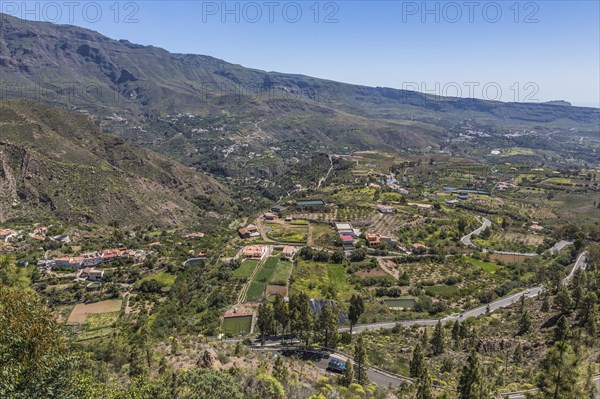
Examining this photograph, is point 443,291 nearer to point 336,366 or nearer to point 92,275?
point 336,366

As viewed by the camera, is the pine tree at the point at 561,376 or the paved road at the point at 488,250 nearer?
the pine tree at the point at 561,376

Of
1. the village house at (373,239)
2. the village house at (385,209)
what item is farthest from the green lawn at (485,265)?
the village house at (385,209)

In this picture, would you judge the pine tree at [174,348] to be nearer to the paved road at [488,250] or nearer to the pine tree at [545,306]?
the pine tree at [545,306]

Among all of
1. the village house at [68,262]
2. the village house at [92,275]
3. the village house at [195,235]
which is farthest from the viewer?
the village house at [195,235]

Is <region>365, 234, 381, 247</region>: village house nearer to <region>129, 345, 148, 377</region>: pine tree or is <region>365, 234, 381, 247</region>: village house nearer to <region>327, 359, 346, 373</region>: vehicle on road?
<region>327, 359, 346, 373</region>: vehicle on road

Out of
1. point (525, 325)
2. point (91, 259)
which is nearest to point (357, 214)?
point (525, 325)

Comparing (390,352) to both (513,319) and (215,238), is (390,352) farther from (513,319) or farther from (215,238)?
(215,238)

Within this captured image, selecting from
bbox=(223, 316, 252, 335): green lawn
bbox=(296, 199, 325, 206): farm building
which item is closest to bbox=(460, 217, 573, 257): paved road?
bbox=(296, 199, 325, 206): farm building

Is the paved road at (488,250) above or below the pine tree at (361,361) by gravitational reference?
above
